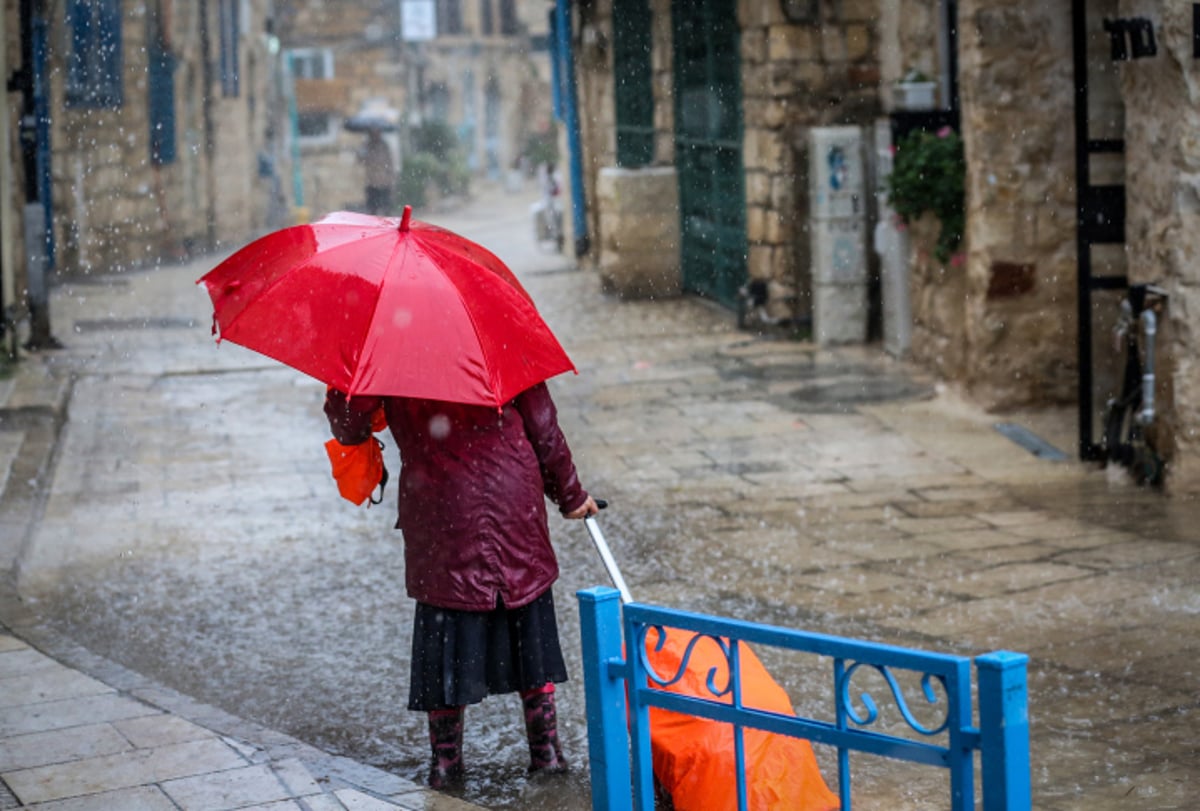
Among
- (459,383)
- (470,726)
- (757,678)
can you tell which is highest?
(459,383)

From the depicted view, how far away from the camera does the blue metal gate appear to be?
264 cm

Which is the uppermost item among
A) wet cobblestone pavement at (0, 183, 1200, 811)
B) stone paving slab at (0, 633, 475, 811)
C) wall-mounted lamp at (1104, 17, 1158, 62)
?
wall-mounted lamp at (1104, 17, 1158, 62)

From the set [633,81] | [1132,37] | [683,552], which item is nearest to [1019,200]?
[1132,37]

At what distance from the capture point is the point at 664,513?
7328 millimetres

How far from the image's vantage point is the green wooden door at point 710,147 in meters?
13.4

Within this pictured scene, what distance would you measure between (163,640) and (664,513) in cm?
242

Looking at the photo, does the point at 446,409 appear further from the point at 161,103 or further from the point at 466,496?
the point at 161,103

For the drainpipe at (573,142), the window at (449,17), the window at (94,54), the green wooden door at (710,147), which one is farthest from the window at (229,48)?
the window at (449,17)

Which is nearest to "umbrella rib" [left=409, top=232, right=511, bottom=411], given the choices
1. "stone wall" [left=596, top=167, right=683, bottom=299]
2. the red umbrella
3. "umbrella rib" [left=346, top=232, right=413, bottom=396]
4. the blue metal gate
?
the red umbrella

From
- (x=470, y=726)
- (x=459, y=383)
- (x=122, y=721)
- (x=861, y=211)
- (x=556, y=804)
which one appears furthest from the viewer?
(x=861, y=211)

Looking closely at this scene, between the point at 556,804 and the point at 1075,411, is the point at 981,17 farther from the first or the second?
the point at 556,804

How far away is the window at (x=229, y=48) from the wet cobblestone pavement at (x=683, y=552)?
647 inches

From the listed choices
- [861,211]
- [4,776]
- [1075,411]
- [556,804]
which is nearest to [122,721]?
[4,776]

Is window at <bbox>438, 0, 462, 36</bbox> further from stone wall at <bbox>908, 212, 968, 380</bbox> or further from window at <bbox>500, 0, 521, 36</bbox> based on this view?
stone wall at <bbox>908, 212, 968, 380</bbox>
